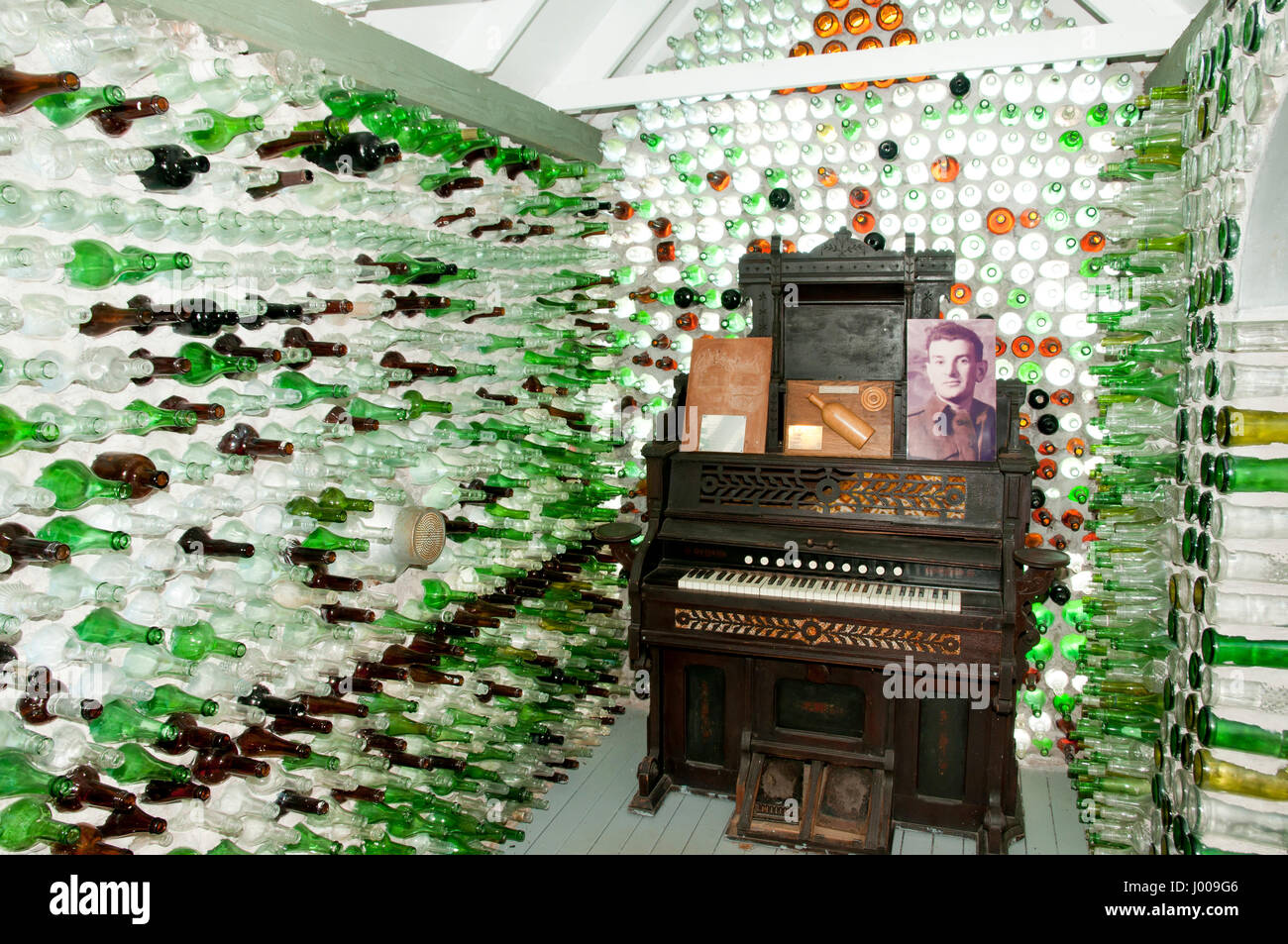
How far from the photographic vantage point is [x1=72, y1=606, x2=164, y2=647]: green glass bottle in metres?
2.08

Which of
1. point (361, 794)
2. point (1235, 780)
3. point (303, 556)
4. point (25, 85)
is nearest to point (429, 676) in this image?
point (361, 794)

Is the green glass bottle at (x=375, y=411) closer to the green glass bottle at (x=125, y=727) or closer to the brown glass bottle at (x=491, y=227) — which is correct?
the brown glass bottle at (x=491, y=227)

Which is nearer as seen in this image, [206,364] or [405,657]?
[206,364]

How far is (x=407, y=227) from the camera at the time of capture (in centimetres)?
309

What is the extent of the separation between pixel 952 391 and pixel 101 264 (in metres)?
3.19

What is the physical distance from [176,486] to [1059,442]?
3806 mm

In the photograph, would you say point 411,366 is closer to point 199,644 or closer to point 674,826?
point 199,644

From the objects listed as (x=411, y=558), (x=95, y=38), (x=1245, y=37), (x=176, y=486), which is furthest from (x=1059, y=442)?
(x=95, y=38)

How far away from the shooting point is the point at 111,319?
2.12 meters

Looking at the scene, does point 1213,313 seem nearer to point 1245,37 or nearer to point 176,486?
point 1245,37

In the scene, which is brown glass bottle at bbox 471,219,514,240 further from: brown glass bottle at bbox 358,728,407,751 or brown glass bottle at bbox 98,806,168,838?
brown glass bottle at bbox 98,806,168,838

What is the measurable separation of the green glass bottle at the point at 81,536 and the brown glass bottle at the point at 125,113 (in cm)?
96

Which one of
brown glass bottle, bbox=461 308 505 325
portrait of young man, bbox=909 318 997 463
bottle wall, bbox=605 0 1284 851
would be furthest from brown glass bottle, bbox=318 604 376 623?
bottle wall, bbox=605 0 1284 851

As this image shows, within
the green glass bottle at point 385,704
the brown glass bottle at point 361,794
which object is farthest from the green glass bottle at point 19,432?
the brown glass bottle at point 361,794
